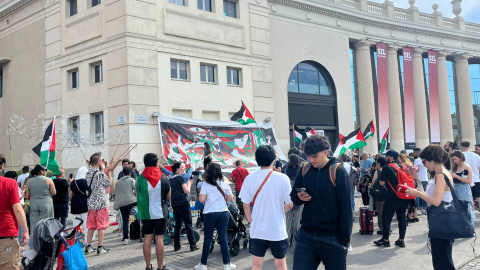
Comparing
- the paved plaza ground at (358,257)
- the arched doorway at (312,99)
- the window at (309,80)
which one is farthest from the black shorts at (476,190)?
the window at (309,80)

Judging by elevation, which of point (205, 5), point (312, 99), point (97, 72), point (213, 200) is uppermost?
point (205, 5)

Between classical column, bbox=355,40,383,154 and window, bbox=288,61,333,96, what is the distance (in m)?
2.44

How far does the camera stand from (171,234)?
9.77 meters

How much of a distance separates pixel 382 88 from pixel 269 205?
24969mm

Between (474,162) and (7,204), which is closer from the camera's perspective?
(7,204)

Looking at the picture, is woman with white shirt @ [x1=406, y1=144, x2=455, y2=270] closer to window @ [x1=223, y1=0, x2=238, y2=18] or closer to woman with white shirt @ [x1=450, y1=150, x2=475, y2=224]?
woman with white shirt @ [x1=450, y1=150, x2=475, y2=224]

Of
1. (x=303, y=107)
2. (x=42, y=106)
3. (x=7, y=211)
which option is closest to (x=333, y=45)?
(x=303, y=107)

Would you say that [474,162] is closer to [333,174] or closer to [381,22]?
[333,174]

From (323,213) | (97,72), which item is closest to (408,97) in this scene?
(97,72)

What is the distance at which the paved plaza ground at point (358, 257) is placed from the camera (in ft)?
23.4

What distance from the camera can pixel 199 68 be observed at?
20.5 meters

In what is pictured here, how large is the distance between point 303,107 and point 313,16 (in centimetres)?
561

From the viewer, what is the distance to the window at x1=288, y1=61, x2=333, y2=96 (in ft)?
82.3

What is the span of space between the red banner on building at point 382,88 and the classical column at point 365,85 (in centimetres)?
63
